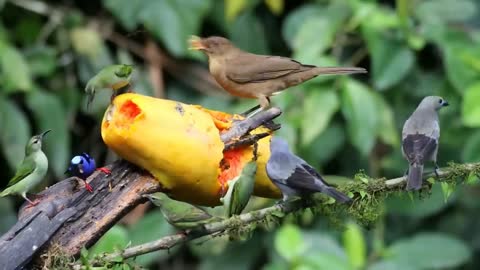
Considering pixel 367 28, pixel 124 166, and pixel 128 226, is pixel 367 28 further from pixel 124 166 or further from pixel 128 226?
pixel 124 166

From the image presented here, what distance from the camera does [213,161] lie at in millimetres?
2615

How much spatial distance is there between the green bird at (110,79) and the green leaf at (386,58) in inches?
86.0

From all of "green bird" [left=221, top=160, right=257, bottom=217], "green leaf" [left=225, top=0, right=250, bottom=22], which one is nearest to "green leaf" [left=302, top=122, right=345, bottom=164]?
"green leaf" [left=225, top=0, right=250, bottom=22]

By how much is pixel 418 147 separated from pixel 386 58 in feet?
6.87

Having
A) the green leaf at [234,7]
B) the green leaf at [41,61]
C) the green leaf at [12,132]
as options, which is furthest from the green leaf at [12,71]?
the green leaf at [234,7]

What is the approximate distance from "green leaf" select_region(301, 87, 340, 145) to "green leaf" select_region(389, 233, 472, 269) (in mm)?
631

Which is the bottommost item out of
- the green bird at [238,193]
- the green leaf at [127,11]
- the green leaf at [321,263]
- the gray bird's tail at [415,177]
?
the green leaf at [321,263]

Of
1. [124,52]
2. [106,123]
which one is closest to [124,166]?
[106,123]

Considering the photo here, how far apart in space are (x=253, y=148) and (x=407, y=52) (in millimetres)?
2147

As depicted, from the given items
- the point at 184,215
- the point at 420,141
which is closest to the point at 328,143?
the point at 420,141

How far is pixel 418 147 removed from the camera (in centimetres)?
263

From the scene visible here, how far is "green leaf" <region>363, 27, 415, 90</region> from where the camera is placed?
4641 millimetres

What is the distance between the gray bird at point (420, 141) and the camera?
2520 millimetres

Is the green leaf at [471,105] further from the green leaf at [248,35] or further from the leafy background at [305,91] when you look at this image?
the green leaf at [248,35]
